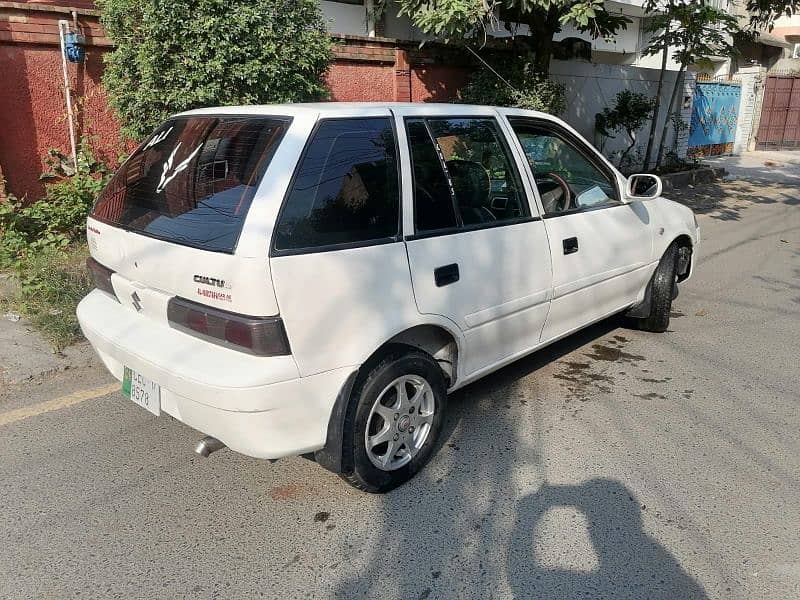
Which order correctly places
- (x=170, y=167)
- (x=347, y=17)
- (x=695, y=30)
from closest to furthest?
(x=170, y=167)
(x=695, y=30)
(x=347, y=17)

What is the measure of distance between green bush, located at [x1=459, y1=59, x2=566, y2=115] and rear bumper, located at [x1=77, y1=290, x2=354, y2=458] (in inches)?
310

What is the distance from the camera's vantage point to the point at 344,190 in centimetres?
273

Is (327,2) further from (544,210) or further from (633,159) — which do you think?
(544,210)

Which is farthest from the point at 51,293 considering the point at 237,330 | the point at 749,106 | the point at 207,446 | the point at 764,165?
the point at 749,106

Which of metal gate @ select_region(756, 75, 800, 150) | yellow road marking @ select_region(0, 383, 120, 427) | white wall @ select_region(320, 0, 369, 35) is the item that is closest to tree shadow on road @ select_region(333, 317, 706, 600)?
yellow road marking @ select_region(0, 383, 120, 427)

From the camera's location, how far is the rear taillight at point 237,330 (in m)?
2.41

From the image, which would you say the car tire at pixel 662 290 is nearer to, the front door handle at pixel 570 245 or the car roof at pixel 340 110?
the front door handle at pixel 570 245

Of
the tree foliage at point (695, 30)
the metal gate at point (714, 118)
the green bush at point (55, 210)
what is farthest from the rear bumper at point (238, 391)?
the metal gate at point (714, 118)

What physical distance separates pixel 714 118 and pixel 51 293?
1750 centimetres

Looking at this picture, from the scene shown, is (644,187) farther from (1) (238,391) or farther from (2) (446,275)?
(1) (238,391)

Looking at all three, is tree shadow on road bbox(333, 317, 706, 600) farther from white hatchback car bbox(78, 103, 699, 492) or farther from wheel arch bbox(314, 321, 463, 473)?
wheel arch bbox(314, 321, 463, 473)

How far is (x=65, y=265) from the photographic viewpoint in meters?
5.62

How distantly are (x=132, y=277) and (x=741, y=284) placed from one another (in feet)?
18.8

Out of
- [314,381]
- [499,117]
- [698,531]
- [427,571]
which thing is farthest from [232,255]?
[698,531]
